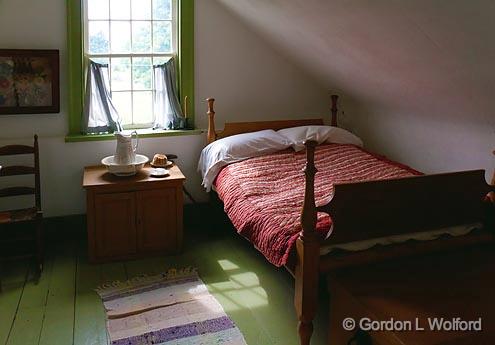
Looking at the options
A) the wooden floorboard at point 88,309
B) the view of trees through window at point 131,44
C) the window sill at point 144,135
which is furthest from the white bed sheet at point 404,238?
the view of trees through window at point 131,44

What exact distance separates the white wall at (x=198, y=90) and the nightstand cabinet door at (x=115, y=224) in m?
0.58

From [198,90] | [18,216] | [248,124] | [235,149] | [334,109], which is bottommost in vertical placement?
[18,216]

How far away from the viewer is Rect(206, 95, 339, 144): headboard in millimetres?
4043

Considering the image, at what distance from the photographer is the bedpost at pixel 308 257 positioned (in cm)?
221

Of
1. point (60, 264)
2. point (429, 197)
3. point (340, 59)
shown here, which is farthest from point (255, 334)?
point (340, 59)

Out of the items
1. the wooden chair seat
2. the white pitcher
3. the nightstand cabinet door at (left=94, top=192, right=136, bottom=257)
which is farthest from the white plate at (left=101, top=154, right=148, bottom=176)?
the wooden chair seat

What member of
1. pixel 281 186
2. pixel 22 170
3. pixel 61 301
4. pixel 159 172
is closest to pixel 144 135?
pixel 159 172

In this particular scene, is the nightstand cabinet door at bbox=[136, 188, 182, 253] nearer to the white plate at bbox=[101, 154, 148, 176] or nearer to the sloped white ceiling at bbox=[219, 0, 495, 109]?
the white plate at bbox=[101, 154, 148, 176]

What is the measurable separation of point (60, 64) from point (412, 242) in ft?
8.96

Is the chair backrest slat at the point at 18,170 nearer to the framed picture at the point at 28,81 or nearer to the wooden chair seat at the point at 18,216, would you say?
the wooden chair seat at the point at 18,216

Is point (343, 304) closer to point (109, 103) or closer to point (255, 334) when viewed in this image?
point (255, 334)

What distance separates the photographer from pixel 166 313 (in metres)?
2.84

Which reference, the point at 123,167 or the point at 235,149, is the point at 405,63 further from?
the point at 123,167

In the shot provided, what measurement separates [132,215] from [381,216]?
6.01 ft
